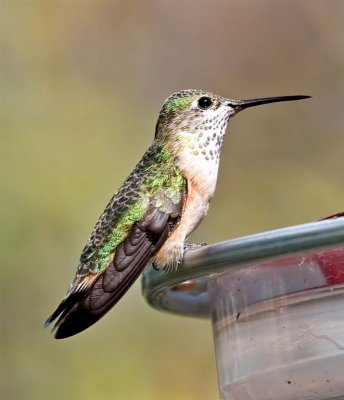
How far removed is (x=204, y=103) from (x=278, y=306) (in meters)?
1.36

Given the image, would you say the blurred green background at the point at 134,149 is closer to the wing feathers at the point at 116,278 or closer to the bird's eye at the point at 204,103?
the bird's eye at the point at 204,103

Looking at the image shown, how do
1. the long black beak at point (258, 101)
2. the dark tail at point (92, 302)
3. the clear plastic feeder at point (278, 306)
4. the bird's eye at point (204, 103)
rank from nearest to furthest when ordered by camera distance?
the clear plastic feeder at point (278, 306), the dark tail at point (92, 302), the long black beak at point (258, 101), the bird's eye at point (204, 103)

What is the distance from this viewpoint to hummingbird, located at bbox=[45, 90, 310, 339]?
230 cm

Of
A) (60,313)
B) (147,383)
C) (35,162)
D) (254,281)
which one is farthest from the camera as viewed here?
(35,162)

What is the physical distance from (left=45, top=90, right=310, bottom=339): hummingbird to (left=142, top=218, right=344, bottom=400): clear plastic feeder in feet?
0.46

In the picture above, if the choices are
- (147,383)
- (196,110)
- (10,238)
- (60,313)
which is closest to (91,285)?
(60,313)

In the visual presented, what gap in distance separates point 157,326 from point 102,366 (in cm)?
35

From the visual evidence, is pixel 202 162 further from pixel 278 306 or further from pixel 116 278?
pixel 278 306

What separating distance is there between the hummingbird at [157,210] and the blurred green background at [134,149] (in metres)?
1.73

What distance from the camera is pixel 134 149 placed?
17.7 feet

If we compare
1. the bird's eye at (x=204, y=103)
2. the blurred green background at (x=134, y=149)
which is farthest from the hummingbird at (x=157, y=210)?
the blurred green background at (x=134, y=149)

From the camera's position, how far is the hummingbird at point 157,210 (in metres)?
2.30

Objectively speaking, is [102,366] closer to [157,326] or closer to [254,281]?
[157,326]

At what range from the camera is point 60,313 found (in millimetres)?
2332
